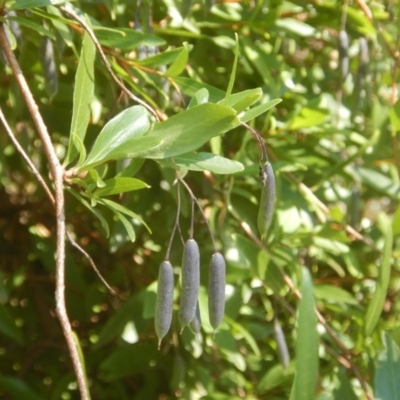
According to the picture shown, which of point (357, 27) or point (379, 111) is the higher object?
point (357, 27)

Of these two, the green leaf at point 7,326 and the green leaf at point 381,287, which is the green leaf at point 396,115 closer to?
the green leaf at point 381,287

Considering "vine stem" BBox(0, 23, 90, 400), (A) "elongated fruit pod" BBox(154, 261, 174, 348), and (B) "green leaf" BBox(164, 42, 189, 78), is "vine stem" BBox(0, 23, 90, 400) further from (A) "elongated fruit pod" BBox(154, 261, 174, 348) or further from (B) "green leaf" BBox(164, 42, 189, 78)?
(B) "green leaf" BBox(164, 42, 189, 78)

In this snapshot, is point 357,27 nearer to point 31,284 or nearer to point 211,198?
point 211,198

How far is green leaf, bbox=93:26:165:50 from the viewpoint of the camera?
767 millimetres

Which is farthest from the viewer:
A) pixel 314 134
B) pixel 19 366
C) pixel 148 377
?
pixel 19 366

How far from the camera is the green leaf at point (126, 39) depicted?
0.77m

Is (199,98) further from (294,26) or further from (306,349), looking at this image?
(294,26)

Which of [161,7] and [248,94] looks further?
[161,7]

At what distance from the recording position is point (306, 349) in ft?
2.14

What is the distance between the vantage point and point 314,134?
1.05 m

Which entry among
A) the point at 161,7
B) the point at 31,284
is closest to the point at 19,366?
the point at 31,284

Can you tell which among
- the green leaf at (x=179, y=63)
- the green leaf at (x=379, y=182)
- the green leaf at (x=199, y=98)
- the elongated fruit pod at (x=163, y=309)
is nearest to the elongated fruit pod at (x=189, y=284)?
the elongated fruit pod at (x=163, y=309)

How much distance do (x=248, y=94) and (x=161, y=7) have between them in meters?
0.42

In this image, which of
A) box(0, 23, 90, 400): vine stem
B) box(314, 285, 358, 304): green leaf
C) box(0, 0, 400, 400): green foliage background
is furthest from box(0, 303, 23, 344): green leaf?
box(0, 23, 90, 400): vine stem
